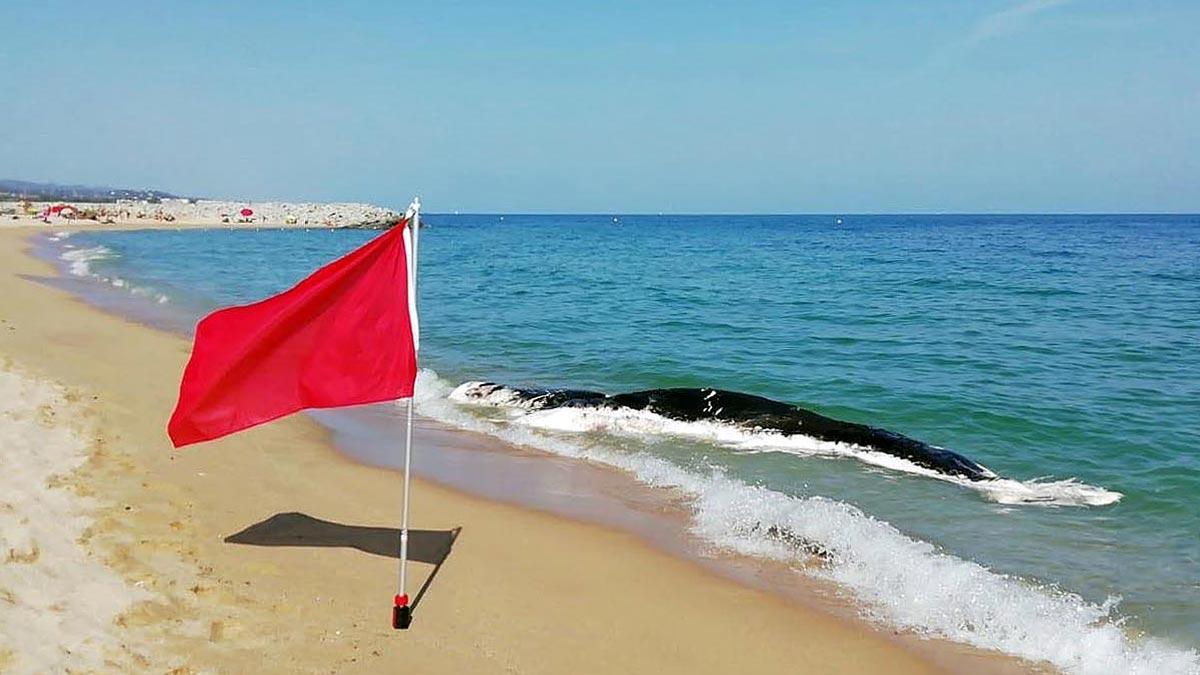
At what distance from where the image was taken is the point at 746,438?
1323 centimetres

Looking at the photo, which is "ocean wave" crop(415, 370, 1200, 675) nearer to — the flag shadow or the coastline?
the coastline

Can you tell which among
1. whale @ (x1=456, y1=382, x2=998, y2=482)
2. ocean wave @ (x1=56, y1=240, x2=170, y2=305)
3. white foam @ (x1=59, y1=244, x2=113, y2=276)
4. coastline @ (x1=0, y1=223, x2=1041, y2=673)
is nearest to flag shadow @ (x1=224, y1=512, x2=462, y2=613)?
coastline @ (x1=0, y1=223, x2=1041, y2=673)

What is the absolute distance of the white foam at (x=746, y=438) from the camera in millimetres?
10836

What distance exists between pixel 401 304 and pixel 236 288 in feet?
101

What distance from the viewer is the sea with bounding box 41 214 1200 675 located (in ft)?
25.8

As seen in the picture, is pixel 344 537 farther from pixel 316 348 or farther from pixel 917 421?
pixel 917 421

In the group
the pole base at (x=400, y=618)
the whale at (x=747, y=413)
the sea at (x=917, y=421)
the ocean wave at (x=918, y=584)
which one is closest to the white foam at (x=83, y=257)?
the sea at (x=917, y=421)

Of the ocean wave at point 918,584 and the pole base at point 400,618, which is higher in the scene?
the pole base at point 400,618

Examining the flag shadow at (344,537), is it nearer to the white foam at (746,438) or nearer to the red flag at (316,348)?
the red flag at (316,348)

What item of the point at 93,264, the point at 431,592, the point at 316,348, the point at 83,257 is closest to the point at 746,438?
the point at 431,592

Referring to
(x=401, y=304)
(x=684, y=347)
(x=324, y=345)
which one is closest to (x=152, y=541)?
(x=324, y=345)

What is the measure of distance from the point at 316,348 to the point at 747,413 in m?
8.19

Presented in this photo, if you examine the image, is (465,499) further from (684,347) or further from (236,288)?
(236,288)

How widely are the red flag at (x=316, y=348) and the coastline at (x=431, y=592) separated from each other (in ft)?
4.48
